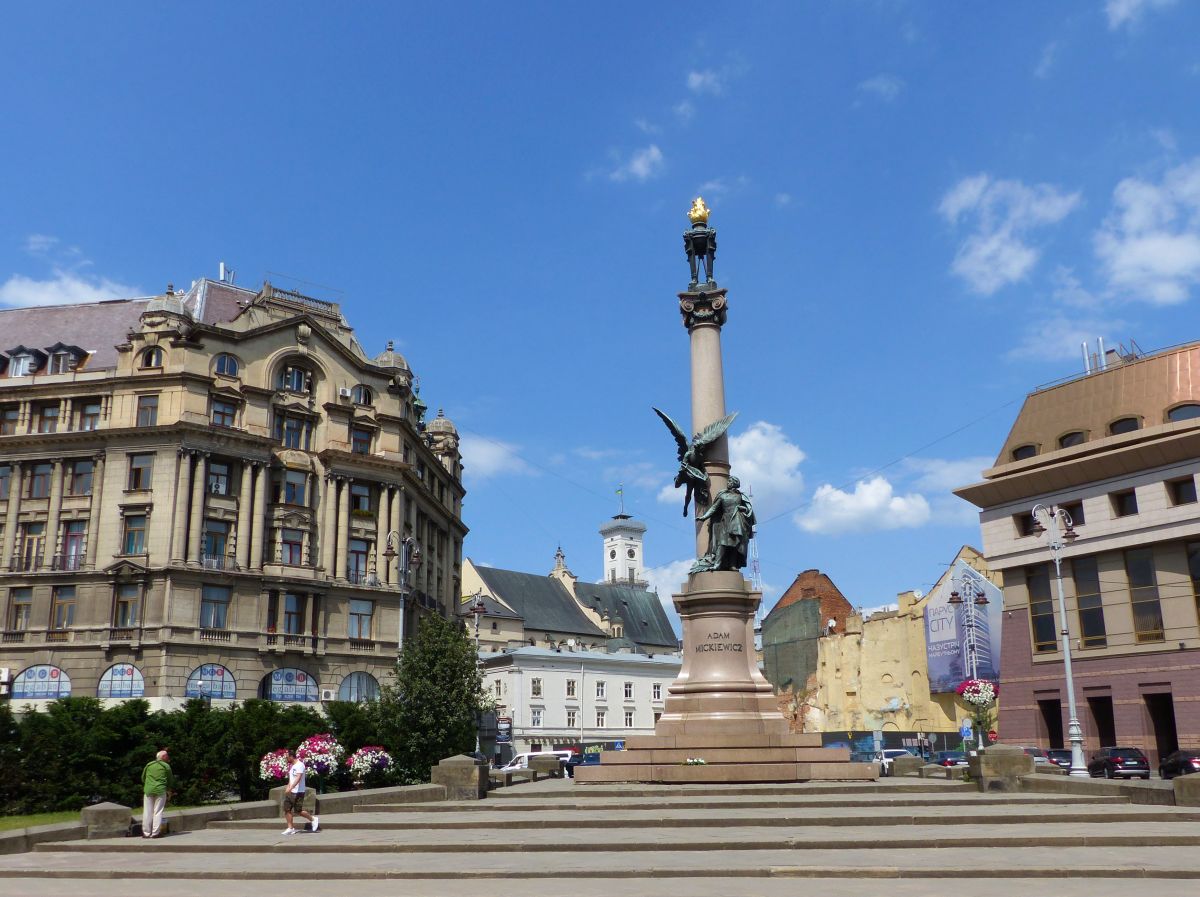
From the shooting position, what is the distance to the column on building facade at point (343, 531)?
2056 inches

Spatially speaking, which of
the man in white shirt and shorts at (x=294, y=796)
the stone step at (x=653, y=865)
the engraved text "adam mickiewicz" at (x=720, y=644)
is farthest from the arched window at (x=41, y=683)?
the stone step at (x=653, y=865)

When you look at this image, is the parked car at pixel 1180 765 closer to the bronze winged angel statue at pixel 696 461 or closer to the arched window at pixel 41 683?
the bronze winged angel statue at pixel 696 461

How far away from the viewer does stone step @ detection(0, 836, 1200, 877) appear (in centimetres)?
1281

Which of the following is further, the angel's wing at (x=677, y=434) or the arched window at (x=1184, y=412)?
the arched window at (x=1184, y=412)

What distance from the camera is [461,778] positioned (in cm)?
2258

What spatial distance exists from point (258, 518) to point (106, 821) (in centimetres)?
3335

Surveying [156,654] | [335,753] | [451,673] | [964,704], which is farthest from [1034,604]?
[156,654]

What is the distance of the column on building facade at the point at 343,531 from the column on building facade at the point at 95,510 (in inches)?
432

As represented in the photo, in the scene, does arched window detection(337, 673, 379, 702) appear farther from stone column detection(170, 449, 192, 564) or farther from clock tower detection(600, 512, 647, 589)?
clock tower detection(600, 512, 647, 589)

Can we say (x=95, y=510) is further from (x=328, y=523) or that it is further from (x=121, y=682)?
(x=328, y=523)

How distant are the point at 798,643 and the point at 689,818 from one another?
69140 millimetres

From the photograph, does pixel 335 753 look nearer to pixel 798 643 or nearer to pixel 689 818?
pixel 689 818

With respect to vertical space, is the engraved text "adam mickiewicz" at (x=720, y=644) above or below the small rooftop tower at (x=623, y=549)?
below

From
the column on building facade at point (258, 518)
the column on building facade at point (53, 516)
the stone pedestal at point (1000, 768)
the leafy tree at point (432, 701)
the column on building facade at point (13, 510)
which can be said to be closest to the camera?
the stone pedestal at point (1000, 768)
